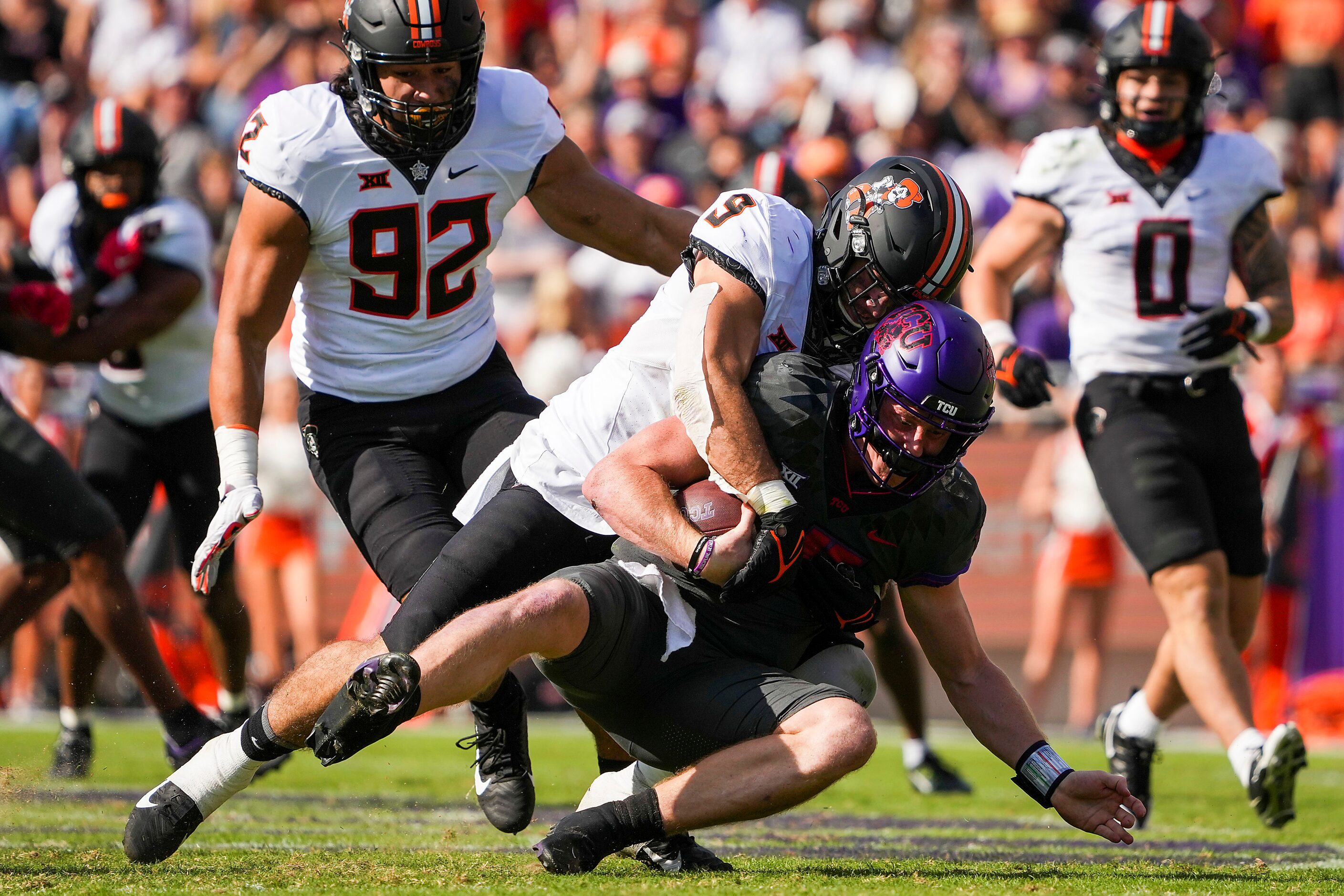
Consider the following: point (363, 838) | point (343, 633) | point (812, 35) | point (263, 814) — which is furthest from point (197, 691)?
point (812, 35)

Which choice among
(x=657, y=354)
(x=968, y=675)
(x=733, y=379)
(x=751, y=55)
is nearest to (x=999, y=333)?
(x=657, y=354)

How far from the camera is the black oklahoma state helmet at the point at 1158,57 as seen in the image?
5.25 m

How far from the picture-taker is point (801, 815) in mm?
5406

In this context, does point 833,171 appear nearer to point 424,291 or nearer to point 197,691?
point 424,291

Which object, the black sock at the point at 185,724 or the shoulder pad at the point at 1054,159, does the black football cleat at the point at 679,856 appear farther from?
the shoulder pad at the point at 1054,159

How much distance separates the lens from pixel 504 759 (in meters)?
4.18

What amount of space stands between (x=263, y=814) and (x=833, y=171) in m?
3.70

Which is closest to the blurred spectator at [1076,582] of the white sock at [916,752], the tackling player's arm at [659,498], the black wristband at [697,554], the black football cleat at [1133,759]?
the white sock at [916,752]

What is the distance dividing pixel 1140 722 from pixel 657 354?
2.40 meters

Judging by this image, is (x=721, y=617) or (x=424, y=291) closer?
(x=721, y=617)

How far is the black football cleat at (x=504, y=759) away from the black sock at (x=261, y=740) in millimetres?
592

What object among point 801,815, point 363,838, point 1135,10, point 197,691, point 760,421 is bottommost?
point 197,691

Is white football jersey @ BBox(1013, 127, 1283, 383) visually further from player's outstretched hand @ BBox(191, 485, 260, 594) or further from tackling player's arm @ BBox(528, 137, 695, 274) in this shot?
player's outstretched hand @ BBox(191, 485, 260, 594)

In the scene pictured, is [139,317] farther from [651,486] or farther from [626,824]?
[626,824]
